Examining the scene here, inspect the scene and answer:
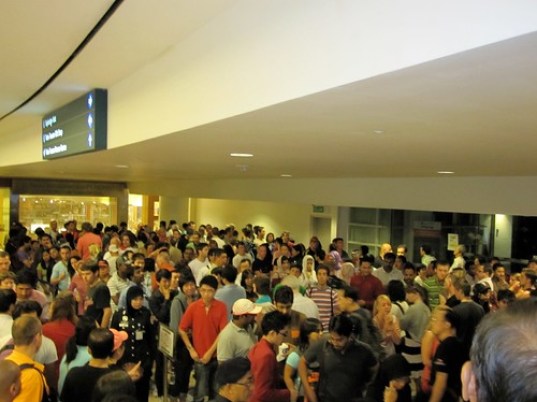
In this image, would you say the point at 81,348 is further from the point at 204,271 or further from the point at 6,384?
the point at 204,271

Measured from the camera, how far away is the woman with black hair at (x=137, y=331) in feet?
14.7

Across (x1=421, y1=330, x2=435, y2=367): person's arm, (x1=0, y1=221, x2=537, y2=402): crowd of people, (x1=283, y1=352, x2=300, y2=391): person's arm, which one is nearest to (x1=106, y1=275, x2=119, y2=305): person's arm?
(x1=0, y1=221, x2=537, y2=402): crowd of people

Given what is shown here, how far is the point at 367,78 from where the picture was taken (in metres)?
1.79

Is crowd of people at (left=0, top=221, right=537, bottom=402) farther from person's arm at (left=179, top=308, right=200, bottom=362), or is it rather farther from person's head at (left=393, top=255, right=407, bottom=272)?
person's head at (left=393, top=255, right=407, bottom=272)

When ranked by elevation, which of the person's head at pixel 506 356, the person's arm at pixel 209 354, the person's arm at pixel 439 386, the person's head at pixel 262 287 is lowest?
the person's arm at pixel 209 354

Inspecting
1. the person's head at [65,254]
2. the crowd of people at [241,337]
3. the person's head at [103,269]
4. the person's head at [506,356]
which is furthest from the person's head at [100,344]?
the person's head at [65,254]

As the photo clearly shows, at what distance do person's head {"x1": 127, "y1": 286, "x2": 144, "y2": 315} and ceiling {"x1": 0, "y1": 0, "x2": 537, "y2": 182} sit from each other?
1346 mm

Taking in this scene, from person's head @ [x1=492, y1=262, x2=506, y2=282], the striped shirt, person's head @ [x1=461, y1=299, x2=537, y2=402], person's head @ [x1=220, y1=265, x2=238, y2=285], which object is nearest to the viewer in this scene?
person's head @ [x1=461, y1=299, x2=537, y2=402]

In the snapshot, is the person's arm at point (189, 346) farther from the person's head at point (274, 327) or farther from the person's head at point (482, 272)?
the person's head at point (482, 272)

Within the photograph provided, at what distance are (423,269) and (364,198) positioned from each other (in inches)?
95.4

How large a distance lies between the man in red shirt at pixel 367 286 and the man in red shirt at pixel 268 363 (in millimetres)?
2926

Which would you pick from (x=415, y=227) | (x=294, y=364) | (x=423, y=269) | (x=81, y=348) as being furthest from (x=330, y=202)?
(x=81, y=348)

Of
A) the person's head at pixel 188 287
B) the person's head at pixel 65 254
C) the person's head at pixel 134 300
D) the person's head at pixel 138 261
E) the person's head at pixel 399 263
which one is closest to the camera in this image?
the person's head at pixel 134 300

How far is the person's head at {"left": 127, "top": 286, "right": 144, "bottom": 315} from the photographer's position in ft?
15.0
